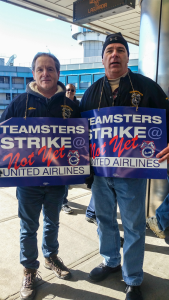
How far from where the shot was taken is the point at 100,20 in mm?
6047

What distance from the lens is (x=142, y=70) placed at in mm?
3398

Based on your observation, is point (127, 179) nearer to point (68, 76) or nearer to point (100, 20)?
point (100, 20)

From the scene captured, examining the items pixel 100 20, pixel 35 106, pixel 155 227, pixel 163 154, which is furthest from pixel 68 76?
pixel 163 154

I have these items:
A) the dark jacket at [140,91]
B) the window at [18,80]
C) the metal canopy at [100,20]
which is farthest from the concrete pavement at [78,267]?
the window at [18,80]

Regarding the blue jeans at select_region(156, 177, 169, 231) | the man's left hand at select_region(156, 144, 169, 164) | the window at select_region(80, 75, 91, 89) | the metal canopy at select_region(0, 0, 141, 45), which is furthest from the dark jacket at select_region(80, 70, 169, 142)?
the window at select_region(80, 75, 91, 89)

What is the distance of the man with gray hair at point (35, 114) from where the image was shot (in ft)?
6.73

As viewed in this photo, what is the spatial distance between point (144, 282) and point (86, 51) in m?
46.9

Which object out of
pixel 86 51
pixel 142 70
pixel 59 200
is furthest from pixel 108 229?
pixel 86 51

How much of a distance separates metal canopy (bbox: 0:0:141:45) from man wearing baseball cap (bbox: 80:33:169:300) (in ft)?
12.1

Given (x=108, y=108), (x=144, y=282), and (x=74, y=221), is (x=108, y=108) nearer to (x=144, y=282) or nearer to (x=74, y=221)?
(x=144, y=282)

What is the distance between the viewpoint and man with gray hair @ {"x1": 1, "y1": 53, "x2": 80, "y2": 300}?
2053 mm

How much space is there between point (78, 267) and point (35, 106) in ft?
5.63

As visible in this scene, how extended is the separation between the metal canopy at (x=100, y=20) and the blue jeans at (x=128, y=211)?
173 inches

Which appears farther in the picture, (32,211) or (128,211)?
(32,211)
